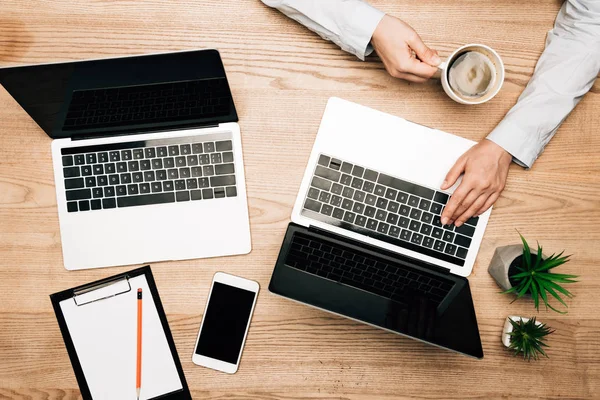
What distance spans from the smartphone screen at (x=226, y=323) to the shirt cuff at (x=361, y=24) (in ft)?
1.85

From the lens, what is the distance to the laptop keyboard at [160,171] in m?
0.91

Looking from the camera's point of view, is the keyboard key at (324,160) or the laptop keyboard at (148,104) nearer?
the laptop keyboard at (148,104)

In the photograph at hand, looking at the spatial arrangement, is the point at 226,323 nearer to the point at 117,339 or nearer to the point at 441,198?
the point at 117,339

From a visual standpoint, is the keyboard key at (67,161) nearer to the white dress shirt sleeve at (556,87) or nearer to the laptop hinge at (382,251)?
the laptop hinge at (382,251)

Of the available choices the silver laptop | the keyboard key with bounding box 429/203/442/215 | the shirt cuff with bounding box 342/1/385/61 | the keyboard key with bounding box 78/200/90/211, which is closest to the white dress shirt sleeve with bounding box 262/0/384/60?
A: the shirt cuff with bounding box 342/1/385/61

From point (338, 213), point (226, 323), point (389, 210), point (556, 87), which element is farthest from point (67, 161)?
point (556, 87)

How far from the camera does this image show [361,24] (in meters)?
0.88

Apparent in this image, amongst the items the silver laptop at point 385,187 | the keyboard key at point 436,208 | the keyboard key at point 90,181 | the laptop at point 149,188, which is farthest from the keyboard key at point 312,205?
the keyboard key at point 90,181

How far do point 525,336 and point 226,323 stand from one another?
23.9 inches

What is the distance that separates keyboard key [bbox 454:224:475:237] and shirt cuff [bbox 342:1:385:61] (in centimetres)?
41

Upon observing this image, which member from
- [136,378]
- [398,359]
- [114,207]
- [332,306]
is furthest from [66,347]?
[398,359]

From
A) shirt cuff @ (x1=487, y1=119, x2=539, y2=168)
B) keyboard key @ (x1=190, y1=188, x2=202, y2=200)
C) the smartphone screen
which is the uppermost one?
shirt cuff @ (x1=487, y1=119, x2=539, y2=168)

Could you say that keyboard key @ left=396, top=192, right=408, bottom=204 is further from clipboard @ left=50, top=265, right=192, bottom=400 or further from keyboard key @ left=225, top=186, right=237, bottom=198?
clipboard @ left=50, top=265, right=192, bottom=400

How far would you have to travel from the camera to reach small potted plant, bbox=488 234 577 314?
846mm
